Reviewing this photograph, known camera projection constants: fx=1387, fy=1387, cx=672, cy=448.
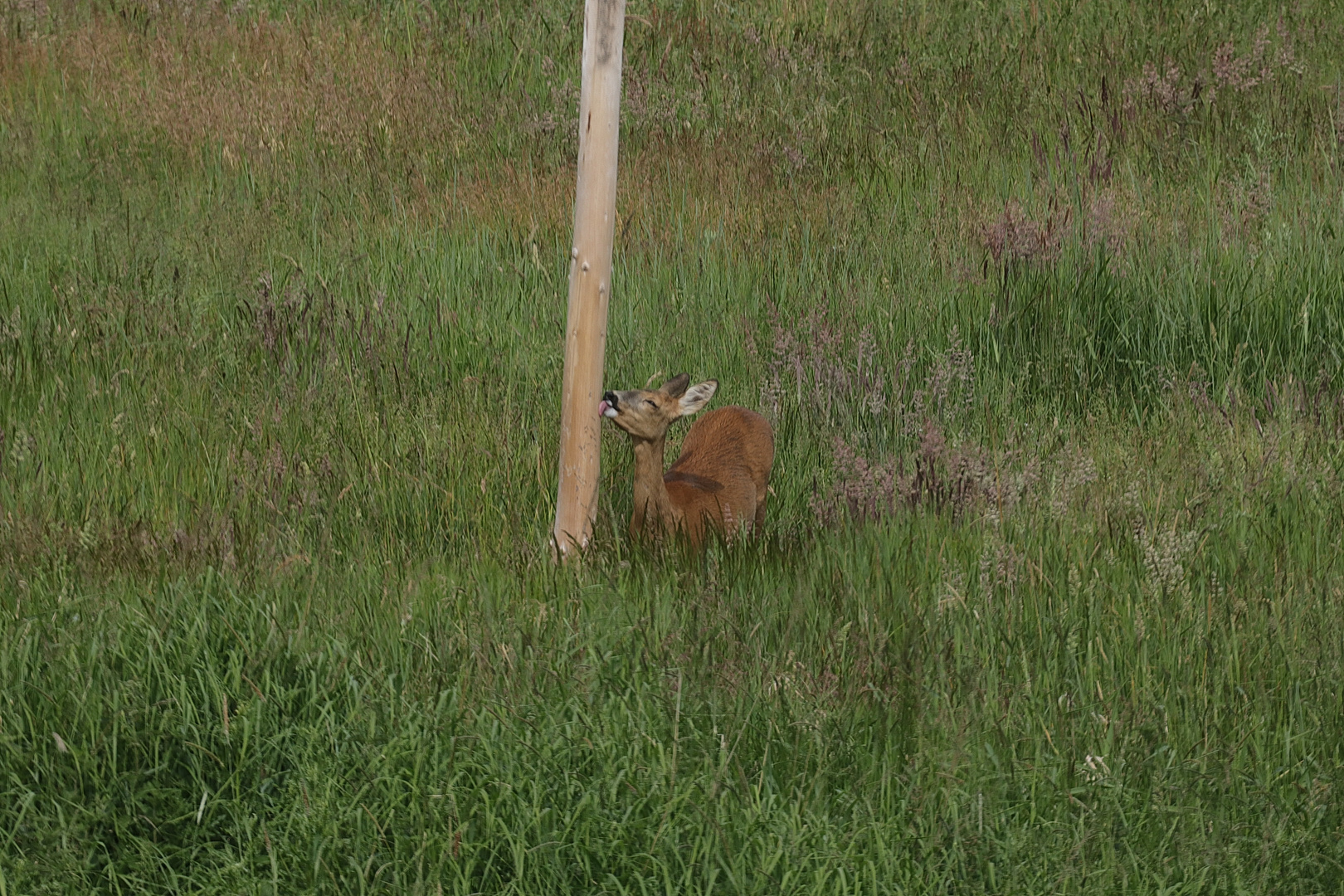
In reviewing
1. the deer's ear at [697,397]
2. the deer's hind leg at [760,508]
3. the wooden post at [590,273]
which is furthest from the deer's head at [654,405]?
the deer's hind leg at [760,508]

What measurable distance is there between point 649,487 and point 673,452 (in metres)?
1.30

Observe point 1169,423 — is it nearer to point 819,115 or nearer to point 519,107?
point 819,115

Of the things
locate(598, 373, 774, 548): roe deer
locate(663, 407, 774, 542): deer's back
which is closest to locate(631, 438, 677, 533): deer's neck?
locate(598, 373, 774, 548): roe deer

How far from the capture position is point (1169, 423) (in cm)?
524

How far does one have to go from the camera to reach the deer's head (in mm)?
4496

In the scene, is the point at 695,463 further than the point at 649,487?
Yes

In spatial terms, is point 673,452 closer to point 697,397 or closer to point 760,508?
point 760,508

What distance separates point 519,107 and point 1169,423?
5421 mm

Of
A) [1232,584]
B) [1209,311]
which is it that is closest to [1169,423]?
[1209,311]

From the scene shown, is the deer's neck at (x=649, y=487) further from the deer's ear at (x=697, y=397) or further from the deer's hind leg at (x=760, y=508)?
the deer's hind leg at (x=760, y=508)

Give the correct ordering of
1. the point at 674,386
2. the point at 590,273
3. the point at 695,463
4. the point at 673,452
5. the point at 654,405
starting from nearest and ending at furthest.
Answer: the point at 590,273, the point at 654,405, the point at 674,386, the point at 695,463, the point at 673,452

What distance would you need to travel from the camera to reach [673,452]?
6012 millimetres

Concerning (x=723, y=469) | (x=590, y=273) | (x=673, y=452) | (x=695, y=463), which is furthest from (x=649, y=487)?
(x=673, y=452)

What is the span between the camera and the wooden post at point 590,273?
13.3ft
